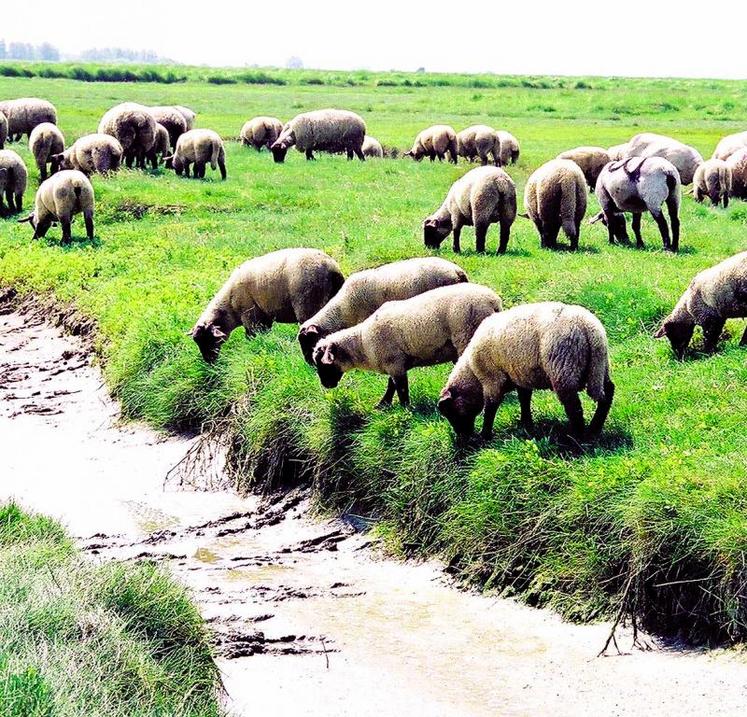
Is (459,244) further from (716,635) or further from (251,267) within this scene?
(716,635)

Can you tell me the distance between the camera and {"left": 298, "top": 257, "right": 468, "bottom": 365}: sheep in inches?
443

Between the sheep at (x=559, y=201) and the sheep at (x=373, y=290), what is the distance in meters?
5.08

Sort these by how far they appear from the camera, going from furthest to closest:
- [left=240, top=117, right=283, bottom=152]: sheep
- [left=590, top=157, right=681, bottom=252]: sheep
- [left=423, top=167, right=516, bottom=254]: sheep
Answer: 1. [left=240, top=117, right=283, bottom=152]: sheep
2. [left=590, top=157, right=681, bottom=252]: sheep
3. [left=423, top=167, right=516, bottom=254]: sheep

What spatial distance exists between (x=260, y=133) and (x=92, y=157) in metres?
10.2

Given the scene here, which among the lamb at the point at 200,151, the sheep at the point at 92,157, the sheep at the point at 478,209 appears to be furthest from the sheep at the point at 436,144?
the sheep at the point at 478,209

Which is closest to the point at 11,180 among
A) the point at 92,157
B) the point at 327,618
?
the point at 92,157

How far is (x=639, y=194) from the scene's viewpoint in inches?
671

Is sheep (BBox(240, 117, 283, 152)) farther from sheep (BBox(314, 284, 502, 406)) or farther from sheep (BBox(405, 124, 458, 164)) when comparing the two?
sheep (BBox(314, 284, 502, 406))

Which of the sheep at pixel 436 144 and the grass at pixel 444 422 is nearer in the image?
the grass at pixel 444 422

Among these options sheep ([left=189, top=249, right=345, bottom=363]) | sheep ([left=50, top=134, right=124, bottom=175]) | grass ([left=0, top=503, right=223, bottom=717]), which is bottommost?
grass ([left=0, top=503, right=223, bottom=717])

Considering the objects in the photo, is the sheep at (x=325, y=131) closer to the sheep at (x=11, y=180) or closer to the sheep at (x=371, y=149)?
the sheep at (x=371, y=149)

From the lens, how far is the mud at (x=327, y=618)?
23.4 feet

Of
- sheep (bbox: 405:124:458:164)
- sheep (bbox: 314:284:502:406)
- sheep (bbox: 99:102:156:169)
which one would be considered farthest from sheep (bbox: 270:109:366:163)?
sheep (bbox: 314:284:502:406)

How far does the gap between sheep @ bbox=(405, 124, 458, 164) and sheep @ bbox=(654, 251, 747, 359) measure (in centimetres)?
2280
